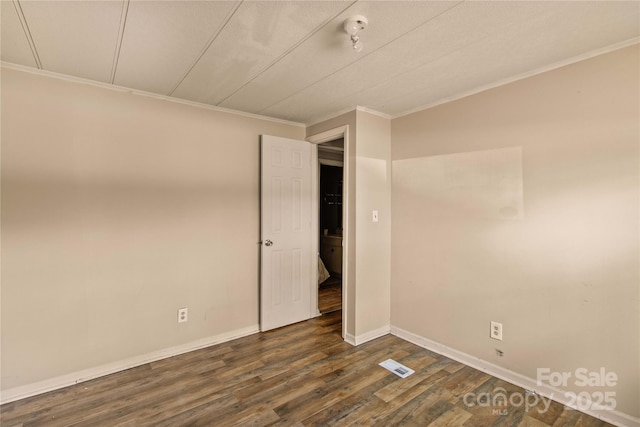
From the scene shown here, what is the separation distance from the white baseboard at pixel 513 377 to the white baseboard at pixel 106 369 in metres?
1.76

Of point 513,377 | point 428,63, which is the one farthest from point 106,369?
point 428,63

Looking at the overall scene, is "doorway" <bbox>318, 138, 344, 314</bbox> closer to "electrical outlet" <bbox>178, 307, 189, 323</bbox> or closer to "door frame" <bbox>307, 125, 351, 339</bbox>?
"door frame" <bbox>307, 125, 351, 339</bbox>

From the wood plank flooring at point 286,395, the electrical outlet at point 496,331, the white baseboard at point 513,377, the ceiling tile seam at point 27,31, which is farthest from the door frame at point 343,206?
the ceiling tile seam at point 27,31

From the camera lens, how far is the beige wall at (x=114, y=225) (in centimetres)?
217

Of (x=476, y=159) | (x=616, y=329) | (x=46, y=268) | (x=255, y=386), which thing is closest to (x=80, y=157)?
(x=46, y=268)

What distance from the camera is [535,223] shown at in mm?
2234

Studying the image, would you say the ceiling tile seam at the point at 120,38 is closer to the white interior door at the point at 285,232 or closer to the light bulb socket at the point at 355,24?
the light bulb socket at the point at 355,24

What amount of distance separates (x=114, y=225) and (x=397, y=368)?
104 inches

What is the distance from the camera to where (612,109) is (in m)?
1.90

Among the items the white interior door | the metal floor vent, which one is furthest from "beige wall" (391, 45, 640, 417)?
the white interior door

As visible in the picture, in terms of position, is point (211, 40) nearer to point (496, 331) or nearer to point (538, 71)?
point (538, 71)

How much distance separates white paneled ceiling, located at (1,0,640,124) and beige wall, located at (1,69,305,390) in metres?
0.34

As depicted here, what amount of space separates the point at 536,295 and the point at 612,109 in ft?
4.33

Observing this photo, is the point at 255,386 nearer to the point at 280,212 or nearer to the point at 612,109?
the point at 280,212
